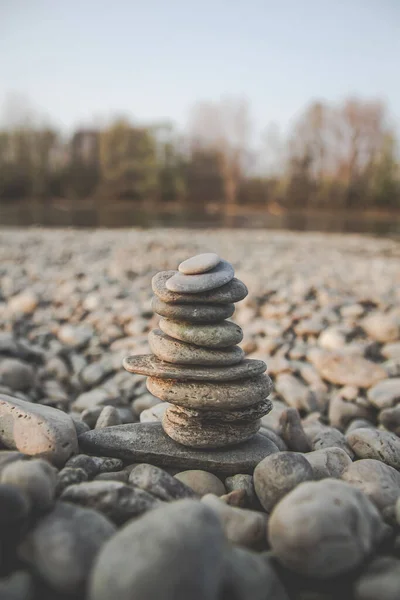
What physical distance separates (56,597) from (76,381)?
2675 mm

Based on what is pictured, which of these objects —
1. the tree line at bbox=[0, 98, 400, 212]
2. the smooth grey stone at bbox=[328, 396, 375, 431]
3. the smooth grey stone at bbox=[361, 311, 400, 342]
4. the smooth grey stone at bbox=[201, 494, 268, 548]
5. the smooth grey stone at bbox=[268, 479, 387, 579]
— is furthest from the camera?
the tree line at bbox=[0, 98, 400, 212]

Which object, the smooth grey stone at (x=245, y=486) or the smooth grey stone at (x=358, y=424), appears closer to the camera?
the smooth grey stone at (x=245, y=486)

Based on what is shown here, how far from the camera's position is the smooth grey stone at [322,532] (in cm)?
138

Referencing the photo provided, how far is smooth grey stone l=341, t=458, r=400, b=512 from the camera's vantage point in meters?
1.81

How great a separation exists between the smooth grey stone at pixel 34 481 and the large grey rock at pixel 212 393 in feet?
2.31

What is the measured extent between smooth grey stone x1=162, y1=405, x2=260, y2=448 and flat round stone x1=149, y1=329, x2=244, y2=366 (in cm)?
24

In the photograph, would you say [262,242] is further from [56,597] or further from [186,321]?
[56,597]

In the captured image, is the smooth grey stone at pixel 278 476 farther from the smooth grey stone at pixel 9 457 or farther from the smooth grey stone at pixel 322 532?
the smooth grey stone at pixel 9 457

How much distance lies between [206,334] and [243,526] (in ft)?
2.71

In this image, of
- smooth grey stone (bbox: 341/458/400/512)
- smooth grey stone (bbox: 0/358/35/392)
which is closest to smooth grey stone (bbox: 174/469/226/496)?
smooth grey stone (bbox: 341/458/400/512)

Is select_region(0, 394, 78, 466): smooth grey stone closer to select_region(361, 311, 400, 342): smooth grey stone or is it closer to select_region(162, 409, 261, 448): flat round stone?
select_region(162, 409, 261, 448): flat round stone

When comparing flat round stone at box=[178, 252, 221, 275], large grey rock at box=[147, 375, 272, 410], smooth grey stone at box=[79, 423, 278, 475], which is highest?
flat round stone at box=[178, 252, 221, 275]

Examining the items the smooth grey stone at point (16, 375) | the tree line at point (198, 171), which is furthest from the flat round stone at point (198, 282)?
the tree line at point (198, 171)

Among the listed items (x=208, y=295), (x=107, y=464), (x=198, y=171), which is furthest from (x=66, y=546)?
(x=198, y=171)
